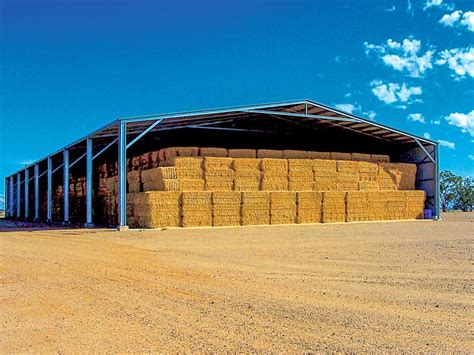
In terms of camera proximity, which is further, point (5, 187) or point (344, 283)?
point (5, 187)

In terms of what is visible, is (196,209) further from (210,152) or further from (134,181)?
(134,181)

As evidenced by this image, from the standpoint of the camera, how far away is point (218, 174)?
2136cm

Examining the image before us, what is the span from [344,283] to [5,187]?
53608 mm

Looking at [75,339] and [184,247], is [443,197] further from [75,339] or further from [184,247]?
[75,339]

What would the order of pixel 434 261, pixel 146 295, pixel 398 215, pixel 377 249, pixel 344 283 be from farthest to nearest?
1. pixel 398 215
2. pixel 377 249
3. pixel 434 261
4. pixel 344 283
5. pixel 146 295

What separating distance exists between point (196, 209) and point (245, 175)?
335cm

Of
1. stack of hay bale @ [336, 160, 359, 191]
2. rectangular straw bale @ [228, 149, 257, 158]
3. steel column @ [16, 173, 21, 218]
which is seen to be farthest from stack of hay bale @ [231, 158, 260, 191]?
steel column @ [16, 173, 21, 218]

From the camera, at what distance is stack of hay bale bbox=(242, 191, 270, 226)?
21000 mm

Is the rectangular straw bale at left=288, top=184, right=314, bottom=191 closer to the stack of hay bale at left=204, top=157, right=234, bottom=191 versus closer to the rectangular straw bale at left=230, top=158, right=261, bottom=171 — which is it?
the rectangular straw bale at left=230, top=158, right=261, bottom=171

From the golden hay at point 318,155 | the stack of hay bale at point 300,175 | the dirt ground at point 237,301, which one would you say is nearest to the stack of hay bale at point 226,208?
the stack of hay bale at point 300,175

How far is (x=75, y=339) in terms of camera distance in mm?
4320

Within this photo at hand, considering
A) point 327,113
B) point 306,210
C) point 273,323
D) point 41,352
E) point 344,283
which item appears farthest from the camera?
point 327,113

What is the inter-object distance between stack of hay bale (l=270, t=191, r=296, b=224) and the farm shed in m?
0.07

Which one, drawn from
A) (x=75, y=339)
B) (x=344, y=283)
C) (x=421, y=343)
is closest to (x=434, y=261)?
(x=344, y=283)
